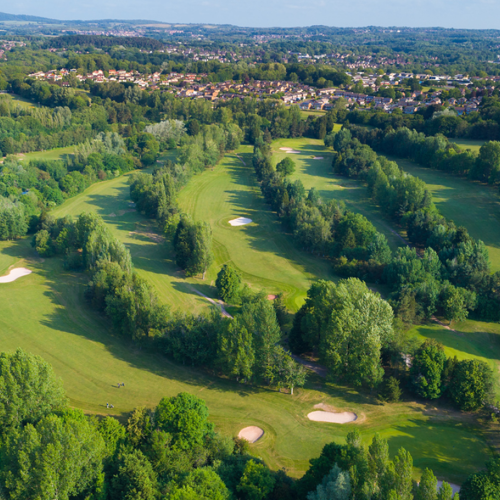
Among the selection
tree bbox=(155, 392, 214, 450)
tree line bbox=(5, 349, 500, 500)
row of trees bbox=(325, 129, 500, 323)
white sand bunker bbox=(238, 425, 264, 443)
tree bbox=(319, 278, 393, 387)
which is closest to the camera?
tree line bbox=(5, 349, 500, 500)

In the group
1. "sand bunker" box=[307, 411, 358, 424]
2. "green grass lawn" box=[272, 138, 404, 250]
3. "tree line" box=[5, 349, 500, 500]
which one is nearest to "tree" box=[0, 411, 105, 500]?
"tree line" box=[5, 349, 500, 500]

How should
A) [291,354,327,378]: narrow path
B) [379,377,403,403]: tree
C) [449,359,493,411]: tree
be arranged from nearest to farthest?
[449,359,493,411]: tree → [379,377,403,403]: tree → [291,354,327,378]: narrow path

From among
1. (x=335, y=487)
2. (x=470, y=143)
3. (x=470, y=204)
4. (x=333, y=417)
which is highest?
(x=470, y=143)

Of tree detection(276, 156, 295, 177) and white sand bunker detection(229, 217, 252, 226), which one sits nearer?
white sand bunker detection(229, 217, 252, 226)

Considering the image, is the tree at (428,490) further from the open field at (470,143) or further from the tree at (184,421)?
the open field at (470,143)

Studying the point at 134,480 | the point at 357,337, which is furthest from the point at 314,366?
the point at 134,480

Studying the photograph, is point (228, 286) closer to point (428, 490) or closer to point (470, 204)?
point (428, 490)

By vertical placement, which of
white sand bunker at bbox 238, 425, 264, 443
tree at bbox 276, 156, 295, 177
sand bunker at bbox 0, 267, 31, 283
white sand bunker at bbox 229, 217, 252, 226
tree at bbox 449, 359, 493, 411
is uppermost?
tree at bbox 276, 156, 295, 177

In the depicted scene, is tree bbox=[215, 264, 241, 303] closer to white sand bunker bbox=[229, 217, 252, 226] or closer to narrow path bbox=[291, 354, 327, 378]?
narrow path bbox=[291, 354, 327, 378]

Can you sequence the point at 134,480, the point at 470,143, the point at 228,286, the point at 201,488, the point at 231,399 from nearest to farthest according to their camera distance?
1. the point at 201,488
2. the point at 134,480
3. the point at 231,399
4. the point at 228,286
5. the point at 470,143
